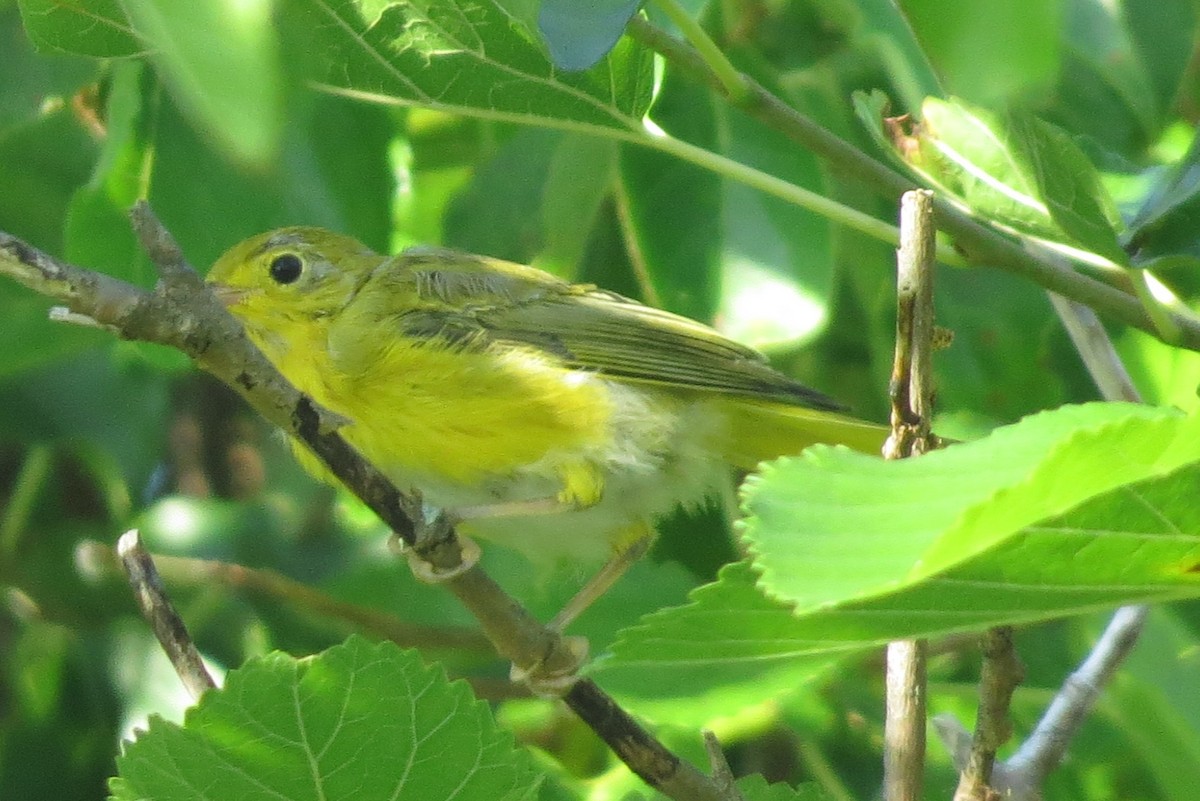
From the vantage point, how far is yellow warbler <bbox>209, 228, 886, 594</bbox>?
10.9 ft

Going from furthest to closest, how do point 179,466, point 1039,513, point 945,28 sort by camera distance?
point 179,466
point 1039,513
point 945,28

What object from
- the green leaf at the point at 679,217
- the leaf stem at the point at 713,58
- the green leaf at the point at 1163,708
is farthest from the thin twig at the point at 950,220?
the green leaf at the point at 679,217

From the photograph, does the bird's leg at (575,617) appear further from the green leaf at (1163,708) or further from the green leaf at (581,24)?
the green leaf at (581,24)

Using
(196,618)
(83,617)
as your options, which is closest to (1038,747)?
(196,618)

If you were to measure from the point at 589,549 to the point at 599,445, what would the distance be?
0.33 metres

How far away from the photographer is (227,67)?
60 cm

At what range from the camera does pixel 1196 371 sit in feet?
9.41

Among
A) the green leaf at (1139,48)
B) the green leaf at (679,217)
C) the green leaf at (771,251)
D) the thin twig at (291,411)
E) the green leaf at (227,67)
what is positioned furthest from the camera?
the green leaf at (1139,48)

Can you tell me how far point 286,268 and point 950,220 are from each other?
7.02 feet

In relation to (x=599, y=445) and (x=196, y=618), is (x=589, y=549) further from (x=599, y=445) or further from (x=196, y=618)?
(x=196, y=618)

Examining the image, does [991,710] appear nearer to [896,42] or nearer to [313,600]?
[896,42]

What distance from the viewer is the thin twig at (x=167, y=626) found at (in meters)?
2.03

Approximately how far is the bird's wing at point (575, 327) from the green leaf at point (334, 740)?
1.62 meters

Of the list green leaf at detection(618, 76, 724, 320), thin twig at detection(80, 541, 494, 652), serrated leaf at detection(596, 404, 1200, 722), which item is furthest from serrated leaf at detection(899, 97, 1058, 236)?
thin twig at detection(80, 541, 494, 652)
